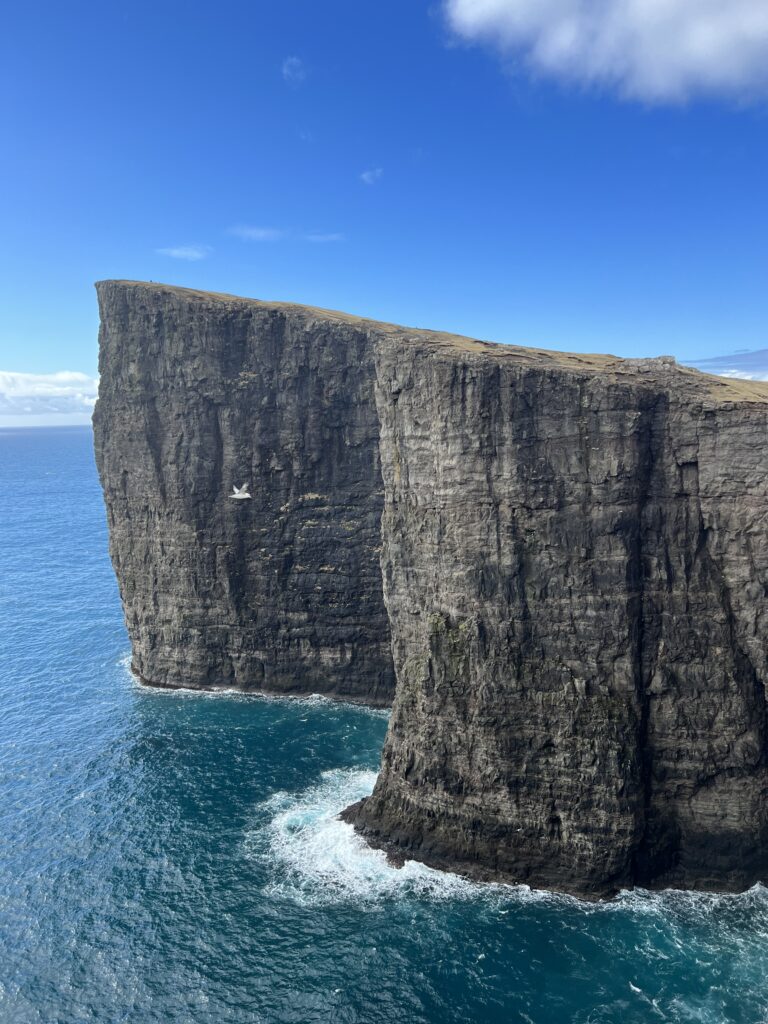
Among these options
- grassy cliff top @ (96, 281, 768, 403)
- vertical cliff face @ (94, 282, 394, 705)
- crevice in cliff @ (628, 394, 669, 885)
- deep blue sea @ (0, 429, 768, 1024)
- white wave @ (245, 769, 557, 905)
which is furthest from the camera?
vertical cliff face @ (94, 282, 394, 705)

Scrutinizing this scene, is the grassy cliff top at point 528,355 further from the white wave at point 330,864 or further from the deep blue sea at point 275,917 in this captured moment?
the white wave at point 330,864

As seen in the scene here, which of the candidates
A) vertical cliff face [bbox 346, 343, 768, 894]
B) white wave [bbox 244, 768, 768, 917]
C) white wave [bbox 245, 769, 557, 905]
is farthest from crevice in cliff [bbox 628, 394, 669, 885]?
white wave [bbox 245, 769, 557, 905]

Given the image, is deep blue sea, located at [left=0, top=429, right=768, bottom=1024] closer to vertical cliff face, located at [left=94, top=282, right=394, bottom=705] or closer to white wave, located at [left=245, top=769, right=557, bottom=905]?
white wave, located at [left=245, top=769, right=557, bottom=905]

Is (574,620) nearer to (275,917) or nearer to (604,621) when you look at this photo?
(604,621)

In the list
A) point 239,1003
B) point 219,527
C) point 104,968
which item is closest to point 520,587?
point 239,1003

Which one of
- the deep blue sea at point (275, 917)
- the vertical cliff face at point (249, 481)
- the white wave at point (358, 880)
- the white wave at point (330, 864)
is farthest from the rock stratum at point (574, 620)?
the vertical cliff face at point (249, 481)
